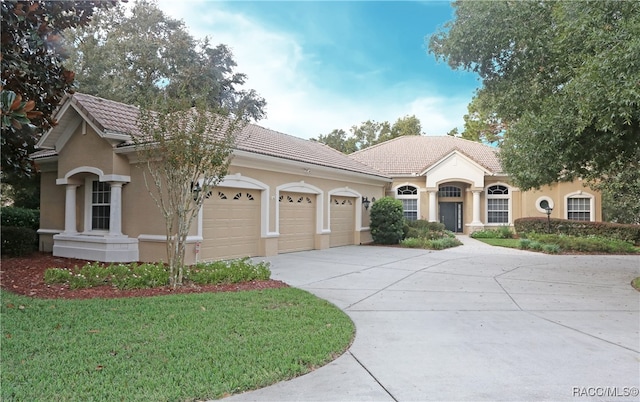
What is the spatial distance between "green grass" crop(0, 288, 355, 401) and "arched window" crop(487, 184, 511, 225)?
2006 centimetres

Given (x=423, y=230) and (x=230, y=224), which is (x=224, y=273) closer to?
(x=230, y=224)

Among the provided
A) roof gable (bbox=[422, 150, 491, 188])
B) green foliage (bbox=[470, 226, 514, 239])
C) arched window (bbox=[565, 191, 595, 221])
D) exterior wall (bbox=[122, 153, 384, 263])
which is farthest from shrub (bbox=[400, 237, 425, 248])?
arched window (bbox=[565, 191, 595, 221])

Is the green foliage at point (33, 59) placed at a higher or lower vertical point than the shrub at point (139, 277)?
higher

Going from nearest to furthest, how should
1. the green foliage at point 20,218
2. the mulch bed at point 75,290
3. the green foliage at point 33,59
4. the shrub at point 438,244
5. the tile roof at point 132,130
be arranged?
the green foliage at point 33,59 → the mulch bed at point 75,290 → the tile roof at point 132,130 → the green foliage at point 20,218 → the shrub at point 438,244

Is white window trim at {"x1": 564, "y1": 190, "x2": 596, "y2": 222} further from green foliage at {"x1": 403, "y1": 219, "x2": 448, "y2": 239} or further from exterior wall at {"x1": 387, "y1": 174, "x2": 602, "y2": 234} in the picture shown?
green foliage at {"x1": 403, "y1": 219, "x2": 448, "y2": 239}

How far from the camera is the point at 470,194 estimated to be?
77.9ft

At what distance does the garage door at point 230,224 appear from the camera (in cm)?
1112

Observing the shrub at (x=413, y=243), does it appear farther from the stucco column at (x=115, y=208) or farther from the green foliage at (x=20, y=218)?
the green foliage at (x=20, y=218)

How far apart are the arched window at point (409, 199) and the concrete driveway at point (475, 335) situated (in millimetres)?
12937

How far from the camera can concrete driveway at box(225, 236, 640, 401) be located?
3613mm

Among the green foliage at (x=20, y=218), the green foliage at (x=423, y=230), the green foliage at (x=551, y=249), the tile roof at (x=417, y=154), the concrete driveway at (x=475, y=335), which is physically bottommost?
the concrete driveway at (x=475, y=335)

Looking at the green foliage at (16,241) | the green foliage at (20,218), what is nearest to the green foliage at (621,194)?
the green foliage at (16,241)

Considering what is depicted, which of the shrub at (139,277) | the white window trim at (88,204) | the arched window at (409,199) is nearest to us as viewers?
the shrub at (139,277)

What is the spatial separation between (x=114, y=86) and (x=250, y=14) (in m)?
16.4
